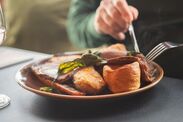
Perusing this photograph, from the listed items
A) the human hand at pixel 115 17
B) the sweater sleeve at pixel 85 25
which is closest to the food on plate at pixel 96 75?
the human hand at pixel 115 17

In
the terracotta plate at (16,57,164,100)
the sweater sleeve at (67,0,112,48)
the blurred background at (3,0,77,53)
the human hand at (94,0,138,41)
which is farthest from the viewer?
the blurred background at (3,0,77,53)

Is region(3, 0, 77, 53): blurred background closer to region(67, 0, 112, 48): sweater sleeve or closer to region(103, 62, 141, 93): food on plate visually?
region(67, 0, 112, 48): sweater sleeve

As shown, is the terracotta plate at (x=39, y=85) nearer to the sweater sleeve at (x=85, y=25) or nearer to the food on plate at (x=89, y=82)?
the food on plate at (x=89, y=82)

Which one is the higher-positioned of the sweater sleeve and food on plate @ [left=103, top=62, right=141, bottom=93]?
food on plate @ [left=103, top=62, right=141, bottom=93]

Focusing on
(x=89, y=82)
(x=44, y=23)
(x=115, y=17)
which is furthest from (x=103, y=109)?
(x=44, y=23)

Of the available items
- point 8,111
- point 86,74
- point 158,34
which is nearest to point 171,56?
point 158,34

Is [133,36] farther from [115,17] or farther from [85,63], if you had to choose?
[85,63]

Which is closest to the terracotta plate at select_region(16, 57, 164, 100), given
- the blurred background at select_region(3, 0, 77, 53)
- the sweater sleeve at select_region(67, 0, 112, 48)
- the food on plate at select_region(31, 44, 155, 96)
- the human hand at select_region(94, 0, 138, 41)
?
the food on plate at select_region(31, 44, 155, 96)
